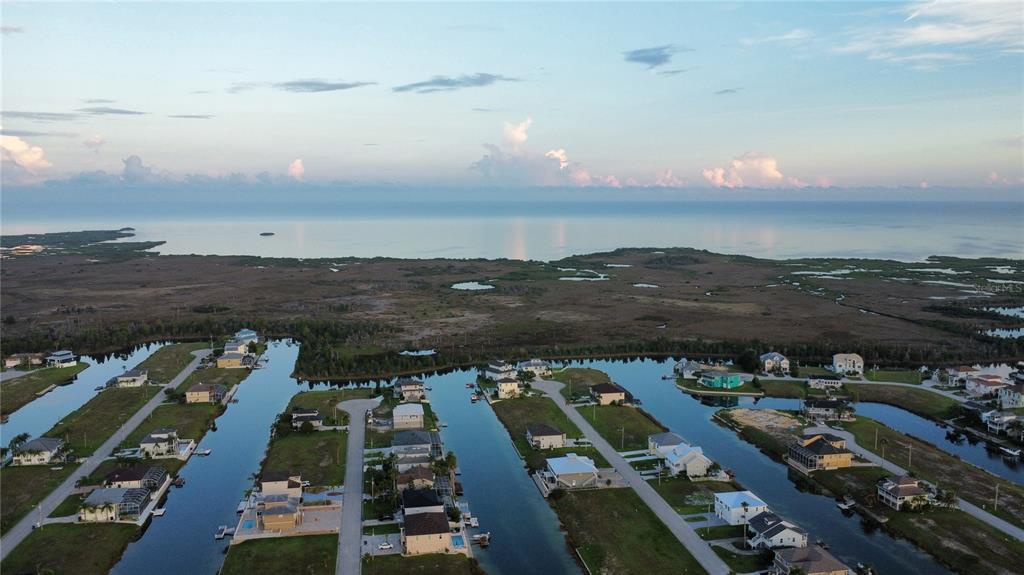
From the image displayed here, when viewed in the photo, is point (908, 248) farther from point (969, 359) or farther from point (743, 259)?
point (969, 359)

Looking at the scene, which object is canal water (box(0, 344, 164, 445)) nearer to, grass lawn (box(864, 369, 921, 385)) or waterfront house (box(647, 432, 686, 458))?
waterfront house (box(647, 432, 686, 458))

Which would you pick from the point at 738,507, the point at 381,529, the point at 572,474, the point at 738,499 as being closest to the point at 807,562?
the point at 738,507

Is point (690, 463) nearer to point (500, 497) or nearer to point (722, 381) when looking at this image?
point (500, 497)

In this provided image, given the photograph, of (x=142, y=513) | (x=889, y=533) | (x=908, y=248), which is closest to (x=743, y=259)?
(x=908, y=248)

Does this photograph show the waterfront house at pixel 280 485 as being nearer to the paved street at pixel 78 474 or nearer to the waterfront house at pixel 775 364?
the paved street at pixel 78 474

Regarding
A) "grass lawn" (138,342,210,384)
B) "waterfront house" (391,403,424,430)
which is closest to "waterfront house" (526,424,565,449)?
"waterfront house" (391,403,424,430)

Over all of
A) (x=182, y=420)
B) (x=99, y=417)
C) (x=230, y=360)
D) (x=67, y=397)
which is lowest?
(x=67, y=397)
